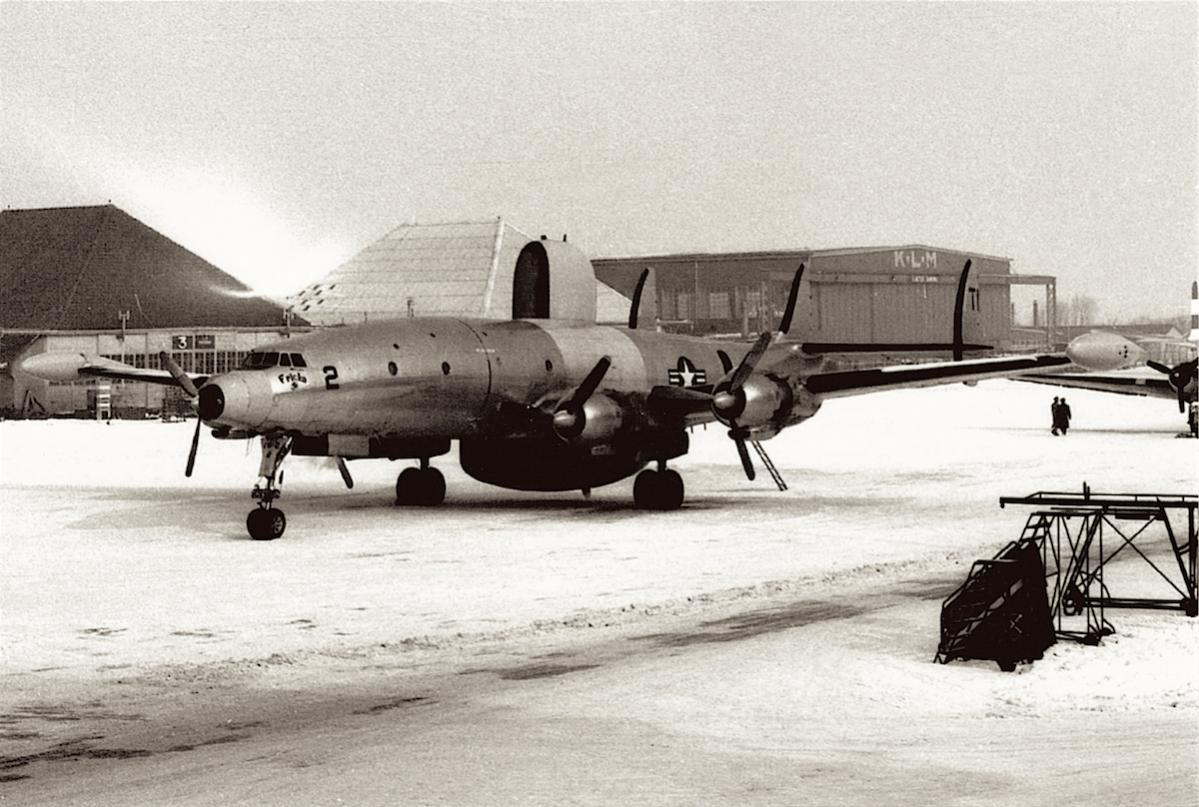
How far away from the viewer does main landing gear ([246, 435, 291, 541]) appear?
2420cm

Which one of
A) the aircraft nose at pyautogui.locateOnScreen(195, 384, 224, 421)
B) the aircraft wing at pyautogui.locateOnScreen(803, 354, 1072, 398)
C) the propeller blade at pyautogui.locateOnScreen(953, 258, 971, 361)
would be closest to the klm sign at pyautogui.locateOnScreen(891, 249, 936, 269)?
the propeller blade at pyautogui.locateOnScreen(953, 258, 971, 361)

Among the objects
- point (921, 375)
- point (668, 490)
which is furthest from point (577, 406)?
point (921, 375)

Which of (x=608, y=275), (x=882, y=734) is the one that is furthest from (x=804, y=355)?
(x=608, y=275)

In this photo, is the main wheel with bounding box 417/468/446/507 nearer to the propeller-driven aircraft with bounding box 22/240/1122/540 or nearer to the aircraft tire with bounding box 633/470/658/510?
the propeller-driven aircraft with bounding box 22/240/1122/540

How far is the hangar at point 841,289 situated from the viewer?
98.1 meters

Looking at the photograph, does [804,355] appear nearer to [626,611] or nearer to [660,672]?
[626,611]

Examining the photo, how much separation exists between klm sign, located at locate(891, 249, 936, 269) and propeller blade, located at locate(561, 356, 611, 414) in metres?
75.6

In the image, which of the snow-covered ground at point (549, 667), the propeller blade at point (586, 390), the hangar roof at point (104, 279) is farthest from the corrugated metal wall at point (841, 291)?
the snow-covered ground at point (549, 667)

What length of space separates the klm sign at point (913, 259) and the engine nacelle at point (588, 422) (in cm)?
7566

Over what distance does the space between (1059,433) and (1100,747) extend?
43569 millimetres

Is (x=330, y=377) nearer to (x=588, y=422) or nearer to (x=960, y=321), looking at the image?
(x=588, y=422)

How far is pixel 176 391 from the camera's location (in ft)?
256

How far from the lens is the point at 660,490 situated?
2984 cm

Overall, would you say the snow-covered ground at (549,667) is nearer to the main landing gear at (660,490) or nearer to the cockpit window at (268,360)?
the main landing gear at (660,490)
